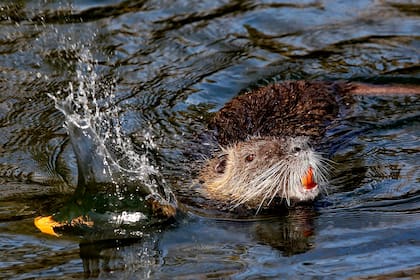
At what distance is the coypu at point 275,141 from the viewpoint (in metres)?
4.85

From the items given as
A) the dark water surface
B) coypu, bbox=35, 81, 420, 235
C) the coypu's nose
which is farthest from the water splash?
the coypu's nose

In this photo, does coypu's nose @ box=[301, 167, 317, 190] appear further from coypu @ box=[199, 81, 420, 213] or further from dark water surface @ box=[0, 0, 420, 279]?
dark water surface @ box=[0, 0, 420, 279]

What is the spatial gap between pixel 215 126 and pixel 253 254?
69.8 inches

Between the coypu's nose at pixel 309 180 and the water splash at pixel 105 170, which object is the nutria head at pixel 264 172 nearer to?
the coypu's nose at pixel 309 180

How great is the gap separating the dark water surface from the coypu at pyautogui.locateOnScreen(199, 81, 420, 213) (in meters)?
0.12

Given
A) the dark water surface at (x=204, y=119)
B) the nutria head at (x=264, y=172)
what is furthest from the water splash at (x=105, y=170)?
the nutria head at (x=264, y=172)

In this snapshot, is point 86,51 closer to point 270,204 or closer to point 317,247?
point 270,204

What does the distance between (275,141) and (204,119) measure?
123cm

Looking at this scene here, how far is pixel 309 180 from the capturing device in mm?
4805

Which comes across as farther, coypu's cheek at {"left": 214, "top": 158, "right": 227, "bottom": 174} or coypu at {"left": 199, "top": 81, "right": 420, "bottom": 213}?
coypu's cheek at {"left": 214, "top": 158, "right": 227, "bottom": 174}

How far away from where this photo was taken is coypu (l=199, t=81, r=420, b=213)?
4.85 metres

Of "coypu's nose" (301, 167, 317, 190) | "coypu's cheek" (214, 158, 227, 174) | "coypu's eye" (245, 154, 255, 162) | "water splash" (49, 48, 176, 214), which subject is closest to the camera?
"water splash" (49, 48, 176, 214)

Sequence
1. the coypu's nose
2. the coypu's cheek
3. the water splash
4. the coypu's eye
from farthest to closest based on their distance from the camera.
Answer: the coypu's cheek
the coypu's eye
the coypu's nose
the water splash

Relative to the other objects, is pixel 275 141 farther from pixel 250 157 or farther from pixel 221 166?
pixel 221 166
